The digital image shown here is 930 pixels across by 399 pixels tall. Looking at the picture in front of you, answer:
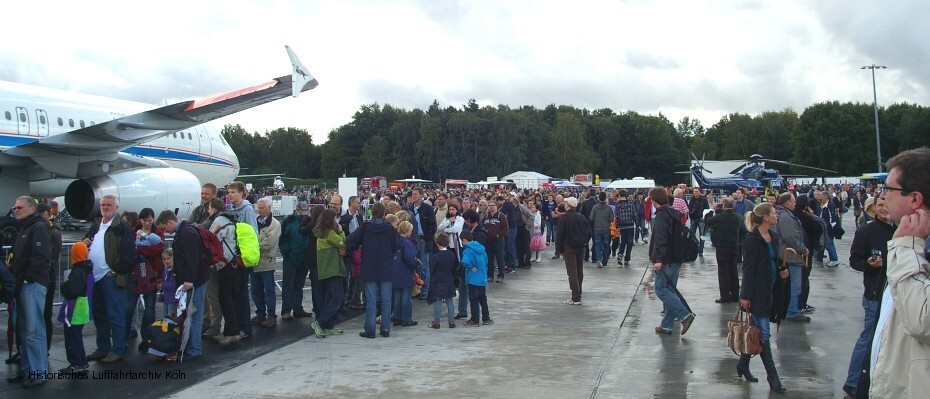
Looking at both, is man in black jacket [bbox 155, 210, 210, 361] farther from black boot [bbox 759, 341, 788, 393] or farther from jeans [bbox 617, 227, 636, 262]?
jeans [bbox 617, 227, 636, 262]

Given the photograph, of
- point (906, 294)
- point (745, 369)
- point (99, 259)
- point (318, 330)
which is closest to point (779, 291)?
point (745, 369)

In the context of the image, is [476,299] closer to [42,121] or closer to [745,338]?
[745,338]

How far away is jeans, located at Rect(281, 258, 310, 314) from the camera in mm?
10094

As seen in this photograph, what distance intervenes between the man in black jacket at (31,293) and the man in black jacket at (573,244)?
23.5 ft

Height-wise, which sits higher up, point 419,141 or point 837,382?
point 419,141

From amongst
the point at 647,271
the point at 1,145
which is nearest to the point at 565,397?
the point at 647,271

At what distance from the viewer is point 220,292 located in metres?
8.49

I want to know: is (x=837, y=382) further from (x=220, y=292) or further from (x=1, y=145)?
(x=1, y=145)

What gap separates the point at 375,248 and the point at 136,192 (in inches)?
366

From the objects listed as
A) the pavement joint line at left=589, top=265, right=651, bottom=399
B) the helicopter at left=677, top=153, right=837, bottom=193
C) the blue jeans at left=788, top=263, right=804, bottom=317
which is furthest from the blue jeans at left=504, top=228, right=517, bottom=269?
the helicopter at left=677, top=153, right=837, bottom=193

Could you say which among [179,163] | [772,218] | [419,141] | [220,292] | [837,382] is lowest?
[837,382]

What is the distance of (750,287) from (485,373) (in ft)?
8.49

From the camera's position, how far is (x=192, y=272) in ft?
25.0

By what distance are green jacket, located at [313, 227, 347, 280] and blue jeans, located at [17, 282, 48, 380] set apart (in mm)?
3237
